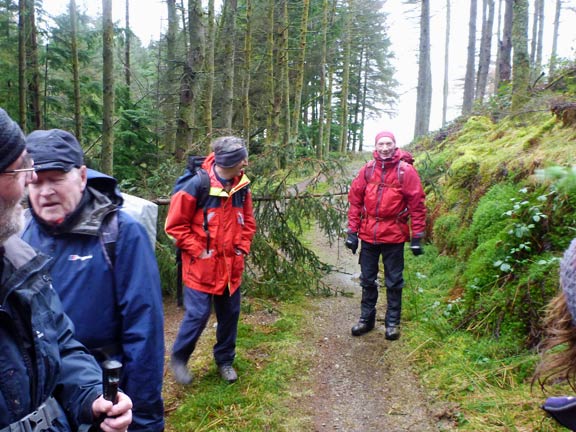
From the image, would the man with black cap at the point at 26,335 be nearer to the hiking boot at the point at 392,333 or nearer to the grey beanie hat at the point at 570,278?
the grey beanie hat at the point at 570,278

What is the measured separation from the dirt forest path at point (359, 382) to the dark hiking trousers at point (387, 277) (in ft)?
1.00

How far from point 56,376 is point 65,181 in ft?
3.47

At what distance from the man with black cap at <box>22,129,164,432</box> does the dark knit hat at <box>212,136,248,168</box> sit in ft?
5.93

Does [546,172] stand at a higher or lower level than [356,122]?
lower

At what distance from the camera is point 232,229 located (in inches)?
167

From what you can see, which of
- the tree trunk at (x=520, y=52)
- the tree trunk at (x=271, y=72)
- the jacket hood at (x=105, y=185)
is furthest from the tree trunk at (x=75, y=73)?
the tree trunk at (x=520, y=52)

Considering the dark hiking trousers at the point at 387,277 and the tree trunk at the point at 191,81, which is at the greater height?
the tree trunk at the point at 191,81

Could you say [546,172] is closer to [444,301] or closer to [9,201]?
[9,201]

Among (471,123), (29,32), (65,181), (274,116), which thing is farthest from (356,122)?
(65,181)

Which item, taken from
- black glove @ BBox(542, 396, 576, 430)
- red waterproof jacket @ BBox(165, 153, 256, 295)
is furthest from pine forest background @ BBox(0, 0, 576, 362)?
black glove @ BBox(542, 396, 576, 430)

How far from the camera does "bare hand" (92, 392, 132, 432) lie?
168 cm

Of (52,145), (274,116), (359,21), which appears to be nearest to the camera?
(52,145)

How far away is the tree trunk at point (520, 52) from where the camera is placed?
8906 millimetres

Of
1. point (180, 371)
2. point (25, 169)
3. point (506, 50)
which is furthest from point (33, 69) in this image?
point (506, 50)
